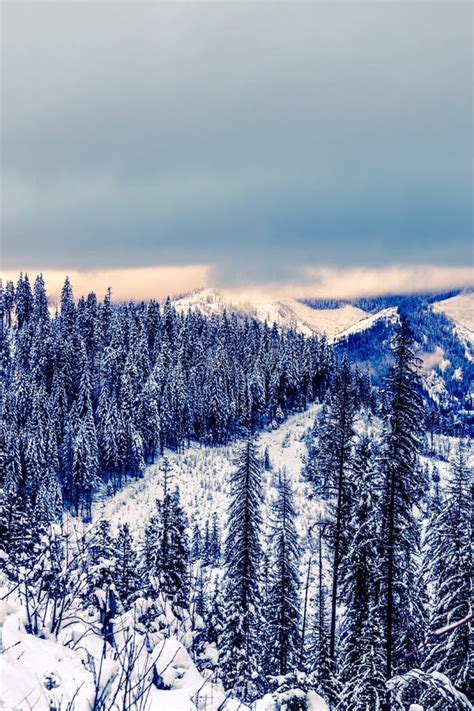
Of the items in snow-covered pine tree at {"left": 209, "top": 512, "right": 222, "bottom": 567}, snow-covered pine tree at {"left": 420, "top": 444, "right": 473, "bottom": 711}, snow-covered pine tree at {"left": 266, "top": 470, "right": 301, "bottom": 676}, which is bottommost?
snow-covered pine tree at {"left": 209, "top": 512, "right": 222, "bottom": 567}

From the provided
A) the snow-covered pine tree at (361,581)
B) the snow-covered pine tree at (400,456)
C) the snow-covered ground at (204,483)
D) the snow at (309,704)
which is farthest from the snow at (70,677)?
the snow-covered ground at (204,483)

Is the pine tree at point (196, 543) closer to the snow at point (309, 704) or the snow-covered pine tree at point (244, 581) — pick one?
the snow-covered pine tree at point (244, 581)

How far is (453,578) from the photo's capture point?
48.3 ft

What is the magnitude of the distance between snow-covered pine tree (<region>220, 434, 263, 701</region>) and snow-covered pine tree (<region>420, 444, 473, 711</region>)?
8.48m

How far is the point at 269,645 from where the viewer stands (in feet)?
72.6

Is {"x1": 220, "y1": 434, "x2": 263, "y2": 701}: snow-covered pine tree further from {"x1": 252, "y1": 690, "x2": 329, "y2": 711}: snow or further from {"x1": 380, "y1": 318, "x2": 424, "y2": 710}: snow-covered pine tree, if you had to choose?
{"x1": 252, "y1": 690, "x2": 329, "y2": 711}: snow

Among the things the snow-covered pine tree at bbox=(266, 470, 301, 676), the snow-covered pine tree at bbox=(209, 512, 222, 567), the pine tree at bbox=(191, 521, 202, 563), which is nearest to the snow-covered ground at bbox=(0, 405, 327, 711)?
the snow-covered pine tree at bbox=(266, 470, 301, 676)

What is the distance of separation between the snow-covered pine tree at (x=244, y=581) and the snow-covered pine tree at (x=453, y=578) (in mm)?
8484

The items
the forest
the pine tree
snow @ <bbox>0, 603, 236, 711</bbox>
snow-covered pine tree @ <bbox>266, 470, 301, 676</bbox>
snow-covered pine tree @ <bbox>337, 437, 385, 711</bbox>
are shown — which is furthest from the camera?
the pine tree

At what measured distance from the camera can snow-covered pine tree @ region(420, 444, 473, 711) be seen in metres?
13.9

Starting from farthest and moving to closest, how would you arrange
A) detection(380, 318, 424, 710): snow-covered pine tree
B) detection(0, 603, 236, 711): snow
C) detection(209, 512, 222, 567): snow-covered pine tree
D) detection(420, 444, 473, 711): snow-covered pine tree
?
detection(209, 512, 222, 567): snow-covered pine tree
detection(380, 318, 424, 710): snow-covered pine tree
detection(420, 444, 473, 711): snow-covered pine tree
detection(0, 603, 236, 711): snow

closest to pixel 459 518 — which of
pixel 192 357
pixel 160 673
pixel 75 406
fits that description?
pixel 160 673

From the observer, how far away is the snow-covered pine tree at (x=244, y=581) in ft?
66.9

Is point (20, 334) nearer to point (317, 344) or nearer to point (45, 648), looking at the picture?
point (317, 344)
